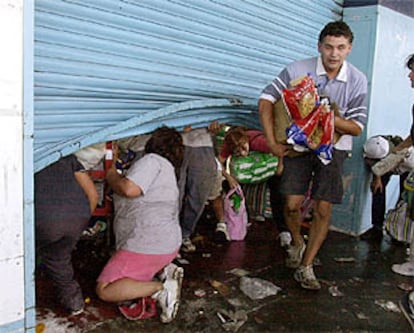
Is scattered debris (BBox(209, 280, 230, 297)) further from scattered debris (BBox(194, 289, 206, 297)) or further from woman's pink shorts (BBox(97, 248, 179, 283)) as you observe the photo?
woman's pink shorts (BBox(97, 248, 179, 283))

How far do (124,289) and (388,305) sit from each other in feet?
6.63

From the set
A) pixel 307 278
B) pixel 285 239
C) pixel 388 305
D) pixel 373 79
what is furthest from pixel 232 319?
pixel 373 79

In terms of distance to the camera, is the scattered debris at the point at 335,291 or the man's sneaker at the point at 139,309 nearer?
the man's sneaker at the point at 139,309

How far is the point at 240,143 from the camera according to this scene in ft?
16.7

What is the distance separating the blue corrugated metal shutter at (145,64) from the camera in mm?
2930

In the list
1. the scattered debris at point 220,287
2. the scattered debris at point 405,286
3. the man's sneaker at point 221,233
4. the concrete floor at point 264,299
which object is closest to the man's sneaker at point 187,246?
the concrete floor at point 264,299

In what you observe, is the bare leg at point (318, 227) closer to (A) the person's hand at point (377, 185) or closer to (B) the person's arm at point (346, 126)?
(B) the person's arm at point (346, 126)

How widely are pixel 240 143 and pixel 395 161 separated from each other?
1566 millimetres

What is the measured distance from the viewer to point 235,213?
509cm

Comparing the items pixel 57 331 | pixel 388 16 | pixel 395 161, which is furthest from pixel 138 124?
pixel 388 16

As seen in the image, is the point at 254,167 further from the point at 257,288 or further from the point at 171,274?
the point at 171,274

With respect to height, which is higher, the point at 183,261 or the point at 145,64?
the point at 145,64

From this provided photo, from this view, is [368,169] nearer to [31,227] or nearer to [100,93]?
[100,93]

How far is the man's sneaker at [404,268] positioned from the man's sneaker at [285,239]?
997 millimetres
